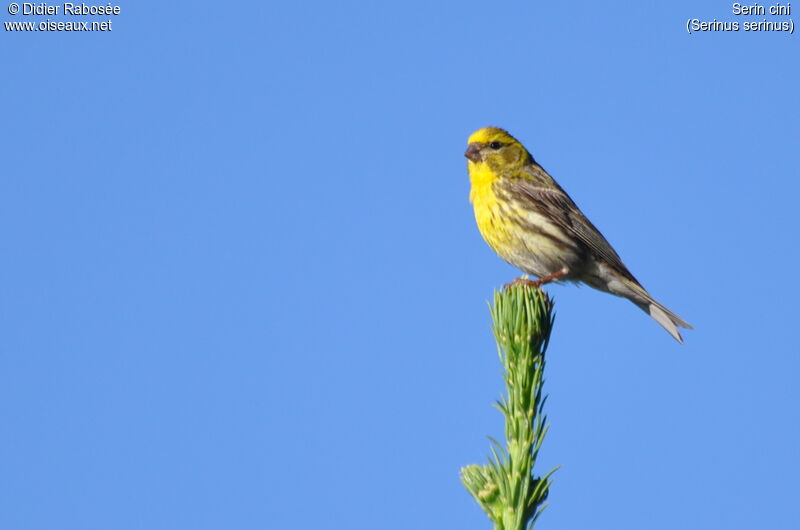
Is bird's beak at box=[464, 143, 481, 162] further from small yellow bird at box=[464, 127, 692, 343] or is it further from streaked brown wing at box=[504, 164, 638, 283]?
streaked brown wing at box=[504, 164, 638, 283]

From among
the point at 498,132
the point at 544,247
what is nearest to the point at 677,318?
the point at 544,247

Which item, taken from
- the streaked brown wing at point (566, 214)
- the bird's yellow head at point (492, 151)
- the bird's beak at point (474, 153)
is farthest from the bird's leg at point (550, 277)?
the bird's beak at point (474, 153)

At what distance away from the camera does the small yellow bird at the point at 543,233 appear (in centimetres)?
796

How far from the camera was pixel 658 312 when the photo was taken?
805 cm

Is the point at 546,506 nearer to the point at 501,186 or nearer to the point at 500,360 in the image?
the point at 500,360

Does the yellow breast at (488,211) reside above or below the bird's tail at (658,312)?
above

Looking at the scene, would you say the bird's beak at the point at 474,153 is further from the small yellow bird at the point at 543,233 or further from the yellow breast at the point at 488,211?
the yellow breast at the point at 488,211

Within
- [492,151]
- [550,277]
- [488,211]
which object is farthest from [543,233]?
[492,151]

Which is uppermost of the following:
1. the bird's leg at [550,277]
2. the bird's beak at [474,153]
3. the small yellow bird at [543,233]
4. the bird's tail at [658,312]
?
the bird's beak at [474,153]

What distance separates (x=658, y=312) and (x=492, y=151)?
221 centimetres

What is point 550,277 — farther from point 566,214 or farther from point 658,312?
point 658,312

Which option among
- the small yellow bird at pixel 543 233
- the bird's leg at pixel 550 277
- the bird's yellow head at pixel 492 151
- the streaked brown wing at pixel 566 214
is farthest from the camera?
the bird's yellow head at pixel 492 151

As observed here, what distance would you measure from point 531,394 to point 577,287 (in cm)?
488

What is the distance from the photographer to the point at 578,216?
8391mm
